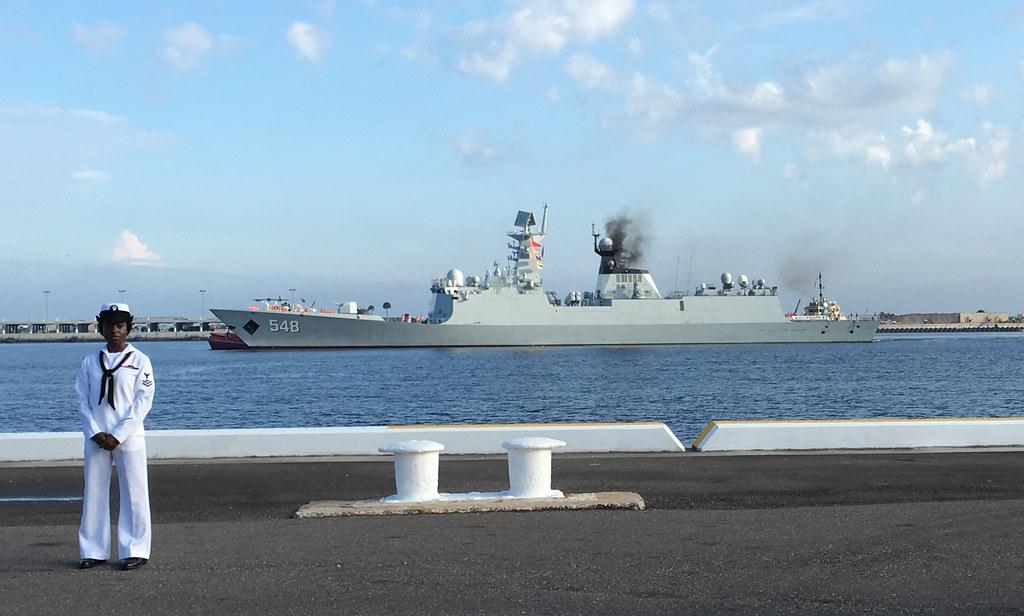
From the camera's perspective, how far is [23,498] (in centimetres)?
777

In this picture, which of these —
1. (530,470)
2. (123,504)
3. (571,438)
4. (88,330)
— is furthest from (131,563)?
(88,330)

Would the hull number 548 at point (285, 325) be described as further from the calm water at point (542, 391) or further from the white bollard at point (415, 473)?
the white bollard at point (415, 473)

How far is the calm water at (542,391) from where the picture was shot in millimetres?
26000

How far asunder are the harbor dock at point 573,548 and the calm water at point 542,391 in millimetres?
11877

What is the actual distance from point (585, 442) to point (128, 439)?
18.2 ft

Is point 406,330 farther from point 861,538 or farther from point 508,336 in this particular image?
point 861,538

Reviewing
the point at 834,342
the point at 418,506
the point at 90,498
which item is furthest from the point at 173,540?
the point at 834,342

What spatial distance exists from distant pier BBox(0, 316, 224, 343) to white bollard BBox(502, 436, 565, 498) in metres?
133

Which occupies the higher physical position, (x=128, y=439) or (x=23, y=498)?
(x=128, y=439)

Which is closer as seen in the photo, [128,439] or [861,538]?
[128,439]

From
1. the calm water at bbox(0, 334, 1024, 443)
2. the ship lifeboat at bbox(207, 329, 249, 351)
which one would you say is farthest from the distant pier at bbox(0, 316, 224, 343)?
the calm water at bbox(0, 334, 1024, 443)

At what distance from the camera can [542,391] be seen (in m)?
33.4

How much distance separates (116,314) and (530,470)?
2.93m

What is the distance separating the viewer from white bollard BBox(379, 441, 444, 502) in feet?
22.6
